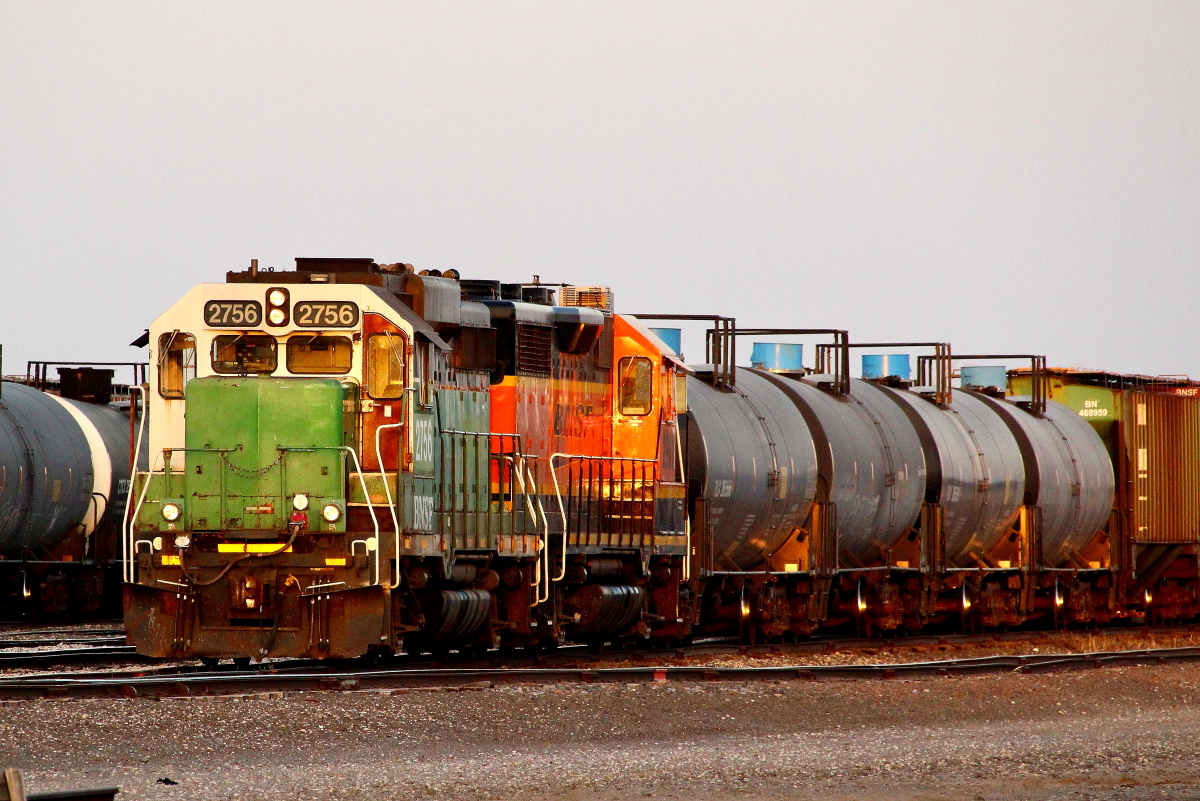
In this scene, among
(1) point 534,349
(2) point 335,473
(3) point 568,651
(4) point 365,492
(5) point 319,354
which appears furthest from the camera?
(3) point 568,651

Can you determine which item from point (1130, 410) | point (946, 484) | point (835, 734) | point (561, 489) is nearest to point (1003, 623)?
point (946, 484)

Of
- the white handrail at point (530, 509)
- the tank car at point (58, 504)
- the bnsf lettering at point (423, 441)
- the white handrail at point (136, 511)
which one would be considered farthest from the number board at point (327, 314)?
the tank car at point (58, 504)

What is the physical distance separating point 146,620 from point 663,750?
5.82 meters

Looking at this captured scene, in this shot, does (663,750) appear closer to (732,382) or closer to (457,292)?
(457,292)

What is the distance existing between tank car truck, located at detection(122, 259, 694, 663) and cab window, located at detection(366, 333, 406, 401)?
0.06 ft

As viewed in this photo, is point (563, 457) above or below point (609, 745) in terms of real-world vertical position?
above

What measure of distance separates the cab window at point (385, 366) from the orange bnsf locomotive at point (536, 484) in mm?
20

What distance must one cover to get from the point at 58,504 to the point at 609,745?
1869cm

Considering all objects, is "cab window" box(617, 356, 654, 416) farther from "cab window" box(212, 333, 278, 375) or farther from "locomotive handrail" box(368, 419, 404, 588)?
"cab window" box(212, 333, 278, 375)

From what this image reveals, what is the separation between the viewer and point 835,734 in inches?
546

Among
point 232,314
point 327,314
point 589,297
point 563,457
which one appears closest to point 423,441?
point 327,314

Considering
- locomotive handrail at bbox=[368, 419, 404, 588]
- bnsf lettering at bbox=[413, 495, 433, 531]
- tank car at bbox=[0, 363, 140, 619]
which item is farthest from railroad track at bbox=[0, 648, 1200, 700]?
tank car at bbox=[0, 363, 140, 619]

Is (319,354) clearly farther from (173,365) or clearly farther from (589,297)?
(589,297)

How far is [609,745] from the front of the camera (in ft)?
42.5
